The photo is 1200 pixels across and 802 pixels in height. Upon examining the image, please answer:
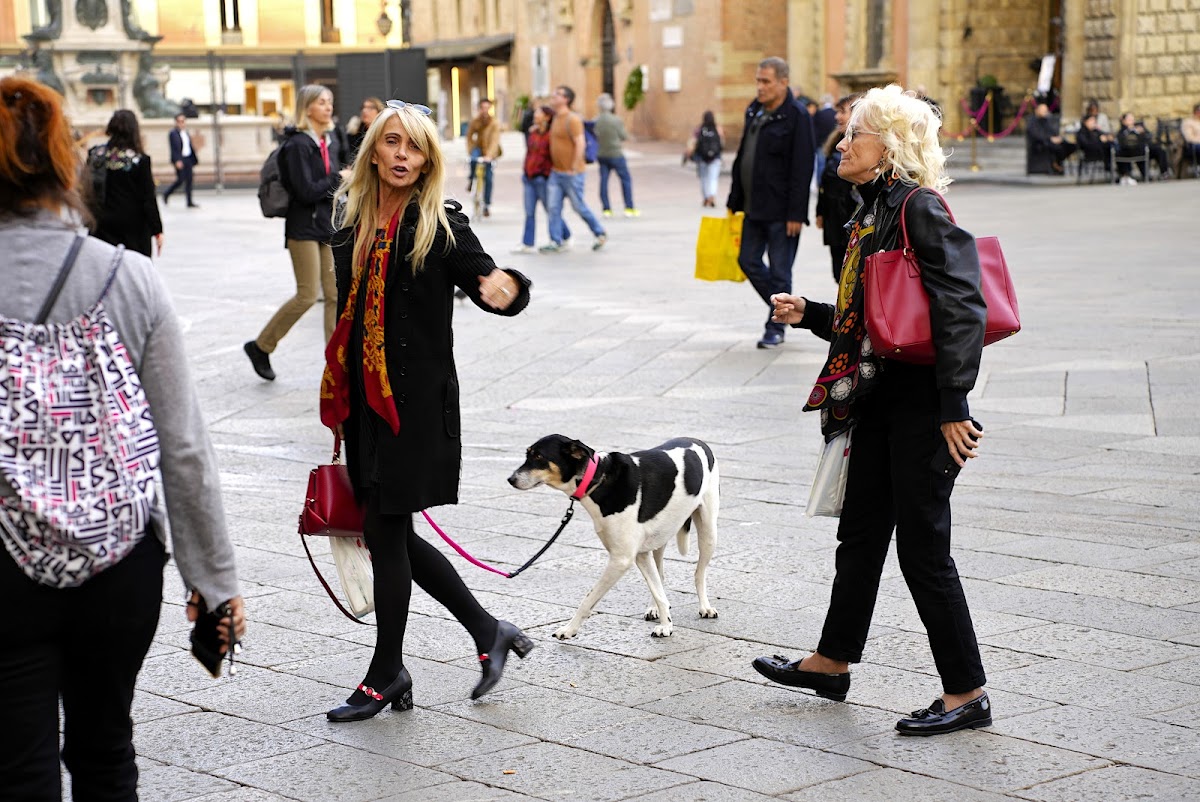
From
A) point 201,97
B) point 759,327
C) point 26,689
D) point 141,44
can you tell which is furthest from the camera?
point 201,97

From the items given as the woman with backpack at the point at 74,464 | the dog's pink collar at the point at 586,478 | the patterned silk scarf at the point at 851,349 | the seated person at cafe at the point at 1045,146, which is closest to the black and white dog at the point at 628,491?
the dog's pink collar at the point at 586,478

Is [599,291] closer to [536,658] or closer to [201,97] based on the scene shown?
[536,658]

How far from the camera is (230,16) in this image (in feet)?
231

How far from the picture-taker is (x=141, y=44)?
3456 cm

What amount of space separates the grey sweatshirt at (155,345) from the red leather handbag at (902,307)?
1889mm

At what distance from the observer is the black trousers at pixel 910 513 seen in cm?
436

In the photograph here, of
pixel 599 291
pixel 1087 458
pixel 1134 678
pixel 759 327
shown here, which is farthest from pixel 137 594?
pixel 599 291

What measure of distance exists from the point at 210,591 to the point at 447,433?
1540 millimetres

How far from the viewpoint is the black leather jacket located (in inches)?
165

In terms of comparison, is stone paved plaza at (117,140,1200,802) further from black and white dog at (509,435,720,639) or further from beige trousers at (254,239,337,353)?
beige trousers at (254,239,337,353)

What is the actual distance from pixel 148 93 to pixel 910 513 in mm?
32770

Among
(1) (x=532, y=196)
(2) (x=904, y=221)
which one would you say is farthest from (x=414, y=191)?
(1) (x=532, y=196)

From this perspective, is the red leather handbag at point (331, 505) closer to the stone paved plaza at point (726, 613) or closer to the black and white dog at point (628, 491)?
the stone paved plaza at point (726, 613)

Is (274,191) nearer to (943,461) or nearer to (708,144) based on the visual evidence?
(943,461)
